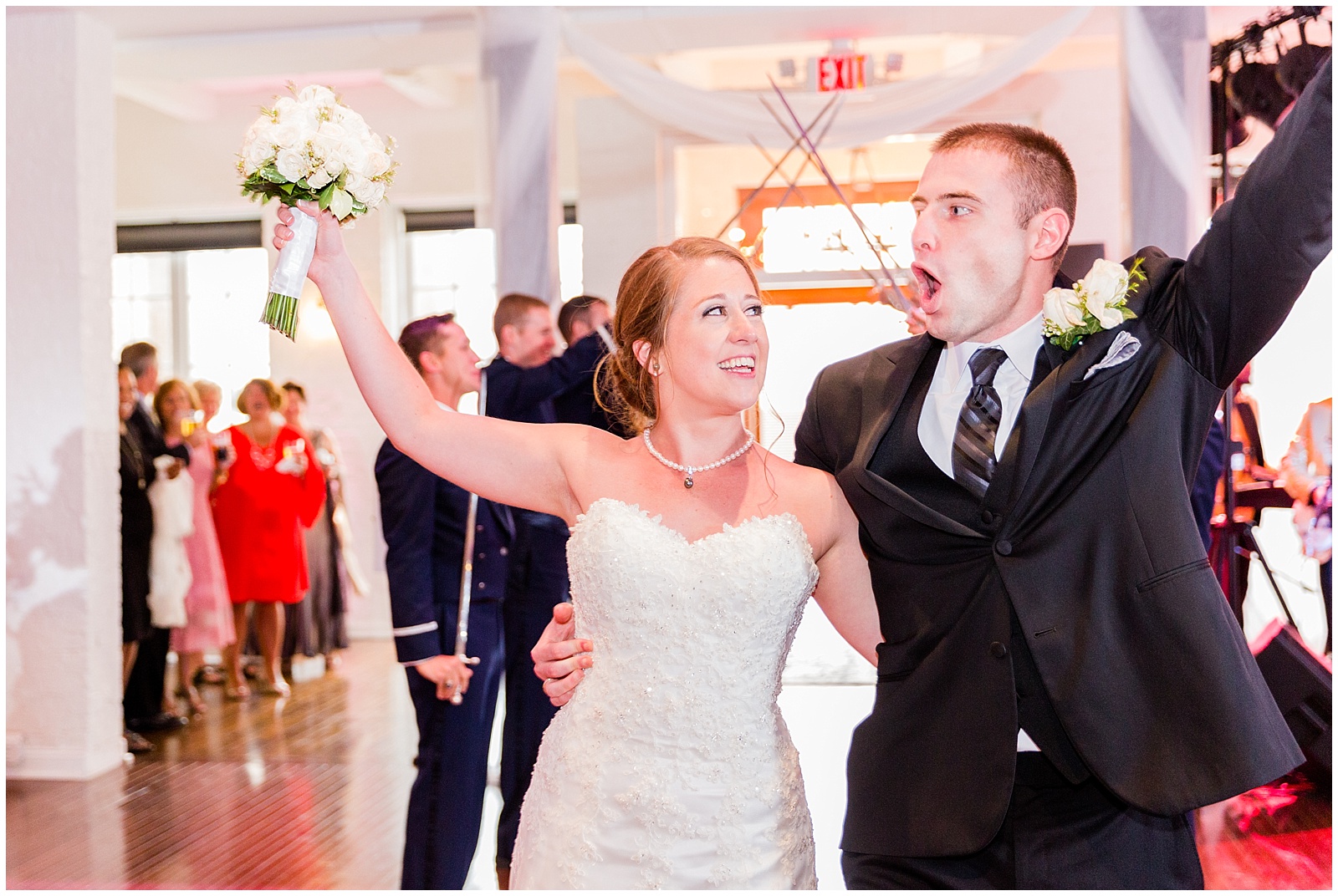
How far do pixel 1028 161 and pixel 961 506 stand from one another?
58 cm

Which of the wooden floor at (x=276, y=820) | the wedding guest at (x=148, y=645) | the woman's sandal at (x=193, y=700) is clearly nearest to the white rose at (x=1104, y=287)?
the wooden floor at (x=276, y=820)

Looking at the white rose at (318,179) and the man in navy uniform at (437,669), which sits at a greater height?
the white rose at (318,179)

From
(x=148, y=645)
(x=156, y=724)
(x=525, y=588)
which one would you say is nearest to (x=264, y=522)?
(x=148, y=645)

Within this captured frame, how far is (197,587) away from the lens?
21.5 feet

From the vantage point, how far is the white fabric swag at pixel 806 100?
5.13m

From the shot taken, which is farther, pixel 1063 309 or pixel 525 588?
pixel 525 588

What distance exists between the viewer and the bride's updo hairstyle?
2102 mm

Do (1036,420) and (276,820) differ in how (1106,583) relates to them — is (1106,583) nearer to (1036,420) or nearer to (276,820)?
(1036,420)

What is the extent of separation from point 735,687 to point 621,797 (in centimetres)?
26

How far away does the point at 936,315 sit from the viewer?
6.20 feet

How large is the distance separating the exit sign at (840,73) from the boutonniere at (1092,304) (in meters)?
3.92

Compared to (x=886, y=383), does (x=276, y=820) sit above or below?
below

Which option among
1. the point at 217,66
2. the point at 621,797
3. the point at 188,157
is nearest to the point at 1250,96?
the point at 621,797

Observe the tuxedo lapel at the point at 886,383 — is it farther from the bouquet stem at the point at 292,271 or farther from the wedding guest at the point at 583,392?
the wedding guest at the point at 583,392
